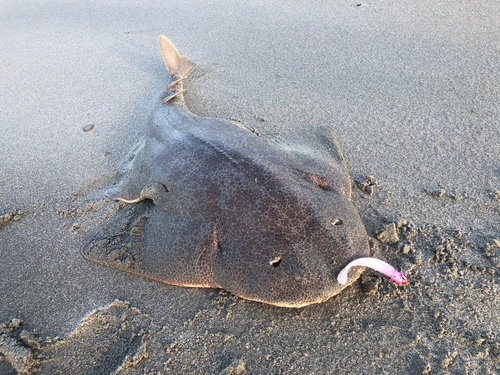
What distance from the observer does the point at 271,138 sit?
3537 millimetres

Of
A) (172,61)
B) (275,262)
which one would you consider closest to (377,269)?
(275,262)

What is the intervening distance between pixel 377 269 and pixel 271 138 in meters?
1.87

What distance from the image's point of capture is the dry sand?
2.10 m

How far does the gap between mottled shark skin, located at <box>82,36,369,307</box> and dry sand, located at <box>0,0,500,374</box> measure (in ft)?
0.79

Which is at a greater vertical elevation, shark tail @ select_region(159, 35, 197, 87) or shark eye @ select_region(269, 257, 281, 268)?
shark tail @ select_region(159, 35, 197, 87)

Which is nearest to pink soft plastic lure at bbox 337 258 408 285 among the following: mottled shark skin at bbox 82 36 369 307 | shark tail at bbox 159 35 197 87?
mottled shark skin at bbox 82 36 369 307

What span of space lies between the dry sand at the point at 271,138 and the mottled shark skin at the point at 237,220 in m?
0.24

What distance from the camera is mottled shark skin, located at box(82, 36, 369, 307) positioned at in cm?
212

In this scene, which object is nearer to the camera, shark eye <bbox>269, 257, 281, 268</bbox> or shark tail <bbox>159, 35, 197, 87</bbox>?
shark eye <bbox>269, 257, 281, 268</bbox>

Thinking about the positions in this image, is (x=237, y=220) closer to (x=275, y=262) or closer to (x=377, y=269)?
(x=275, y=262)

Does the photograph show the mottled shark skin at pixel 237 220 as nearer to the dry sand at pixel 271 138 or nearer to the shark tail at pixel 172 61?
the dry sand at pixel 271 138

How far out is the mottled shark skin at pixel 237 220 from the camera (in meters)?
2.12

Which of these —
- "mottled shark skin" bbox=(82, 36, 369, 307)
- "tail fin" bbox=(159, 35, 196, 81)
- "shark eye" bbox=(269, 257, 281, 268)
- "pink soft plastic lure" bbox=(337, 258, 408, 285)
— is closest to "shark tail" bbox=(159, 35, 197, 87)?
"tail fin" bbox=(159, 35, 196, 81)

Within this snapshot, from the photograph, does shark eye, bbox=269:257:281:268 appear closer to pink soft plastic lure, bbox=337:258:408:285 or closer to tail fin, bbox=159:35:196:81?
pink soft plastic lure, bbox=337:258:408:285
